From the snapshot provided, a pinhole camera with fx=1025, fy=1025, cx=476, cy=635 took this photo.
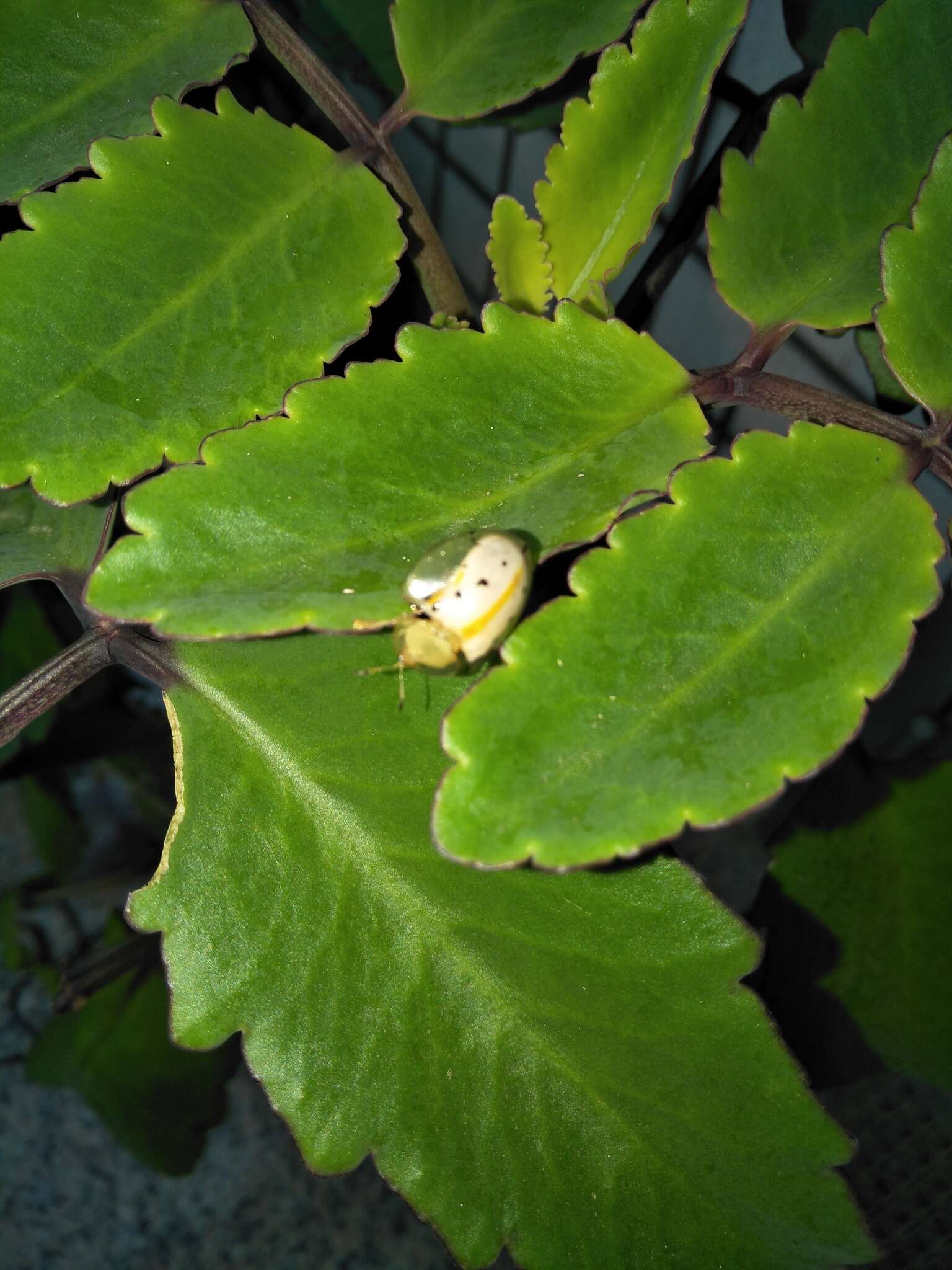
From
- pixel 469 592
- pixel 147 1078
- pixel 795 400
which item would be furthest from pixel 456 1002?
pixel 147 1078

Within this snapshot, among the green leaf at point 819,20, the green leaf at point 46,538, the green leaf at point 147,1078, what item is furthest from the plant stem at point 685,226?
the green leaf at point 147,1078

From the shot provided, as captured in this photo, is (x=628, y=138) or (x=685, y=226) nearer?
(x=628, y=138)

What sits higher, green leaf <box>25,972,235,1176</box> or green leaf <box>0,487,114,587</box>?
green leaf <box>0,487,114,587</box>

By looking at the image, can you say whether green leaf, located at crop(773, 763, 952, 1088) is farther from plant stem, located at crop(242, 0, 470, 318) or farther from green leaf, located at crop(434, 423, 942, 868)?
plant stem, located at crop(242, 0, 470, 318)

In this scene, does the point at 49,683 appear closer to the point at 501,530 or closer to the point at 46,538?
the point at 46,538

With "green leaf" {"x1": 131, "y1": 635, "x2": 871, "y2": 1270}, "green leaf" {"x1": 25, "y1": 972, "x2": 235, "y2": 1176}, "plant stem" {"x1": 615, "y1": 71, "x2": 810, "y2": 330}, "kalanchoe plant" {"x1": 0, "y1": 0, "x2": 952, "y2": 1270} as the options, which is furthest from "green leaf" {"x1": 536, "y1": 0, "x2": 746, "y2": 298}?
"green leaf" {"x1": 25, "y1": 972, "x2": 235, "y2": 1176}

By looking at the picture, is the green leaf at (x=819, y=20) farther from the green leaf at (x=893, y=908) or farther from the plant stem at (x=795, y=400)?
the green leaf at (x=893, y=908)
